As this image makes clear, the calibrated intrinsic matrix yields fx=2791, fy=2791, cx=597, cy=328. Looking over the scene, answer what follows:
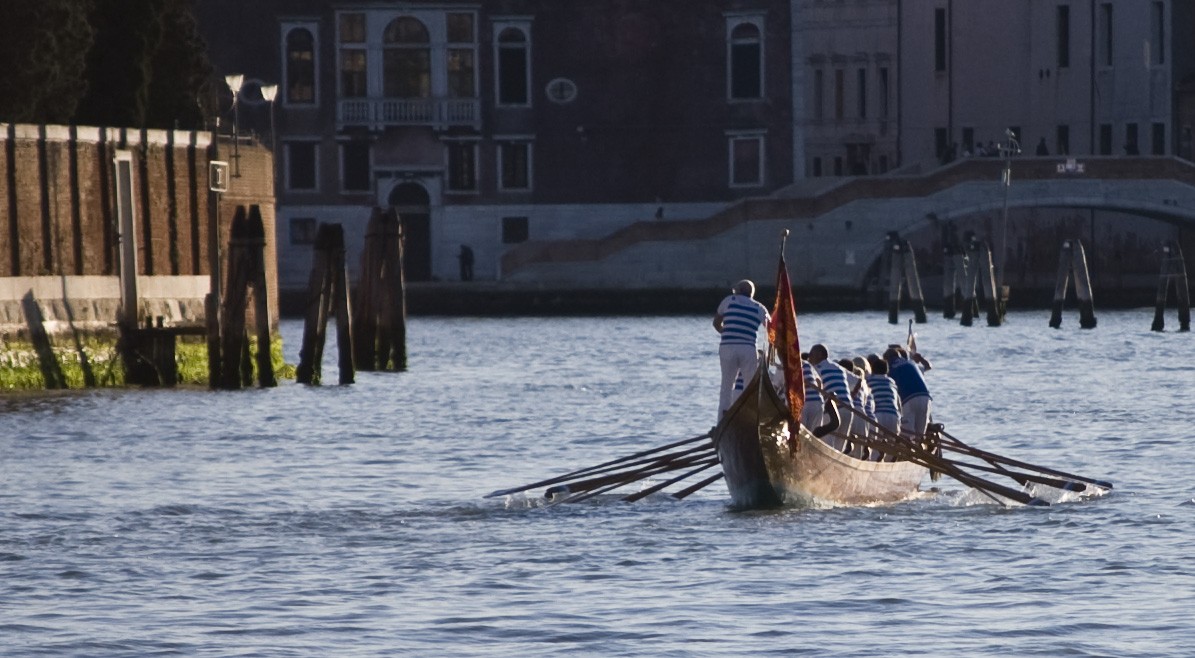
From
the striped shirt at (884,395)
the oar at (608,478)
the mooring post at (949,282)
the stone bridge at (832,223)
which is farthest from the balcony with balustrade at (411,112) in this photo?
the oar at (608,478)

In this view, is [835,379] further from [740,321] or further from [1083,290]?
[1083,290]

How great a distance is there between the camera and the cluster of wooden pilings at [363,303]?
34.8m

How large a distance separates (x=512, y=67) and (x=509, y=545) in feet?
164

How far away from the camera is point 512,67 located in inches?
2689

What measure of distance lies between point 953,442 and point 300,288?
43692 millimetres

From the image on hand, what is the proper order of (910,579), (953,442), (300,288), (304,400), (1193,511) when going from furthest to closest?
(300,288) → (304,400) → (953,442) → (1193,511) → (910,579)

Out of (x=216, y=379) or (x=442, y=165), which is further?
(x=442, y=165)

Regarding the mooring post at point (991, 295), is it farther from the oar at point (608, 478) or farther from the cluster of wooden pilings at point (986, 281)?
the oar at point (608, 478)

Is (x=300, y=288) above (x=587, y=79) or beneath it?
beneath

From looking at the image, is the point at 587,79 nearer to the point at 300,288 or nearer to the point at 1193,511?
the point at 300,288

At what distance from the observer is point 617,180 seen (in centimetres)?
6769

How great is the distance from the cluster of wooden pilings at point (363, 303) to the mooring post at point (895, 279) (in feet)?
62.6

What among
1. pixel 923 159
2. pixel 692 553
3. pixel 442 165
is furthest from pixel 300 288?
pixel 692 553

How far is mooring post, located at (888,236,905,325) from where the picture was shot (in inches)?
2288
